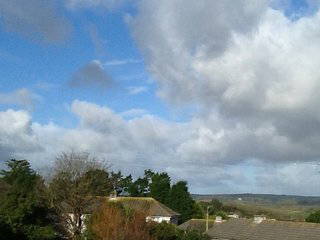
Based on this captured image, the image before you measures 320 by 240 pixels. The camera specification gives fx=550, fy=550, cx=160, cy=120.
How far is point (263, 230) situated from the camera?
60.1 meters

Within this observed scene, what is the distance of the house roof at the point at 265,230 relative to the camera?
56938 millimetres

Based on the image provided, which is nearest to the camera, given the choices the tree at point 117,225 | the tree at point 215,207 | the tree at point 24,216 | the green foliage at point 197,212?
the tree at point 24,216

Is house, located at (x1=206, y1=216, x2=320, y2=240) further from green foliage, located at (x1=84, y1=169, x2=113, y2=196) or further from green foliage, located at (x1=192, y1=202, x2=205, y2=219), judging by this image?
green foliage, located at (x1=192, y1=202, x2=205, y2=219)

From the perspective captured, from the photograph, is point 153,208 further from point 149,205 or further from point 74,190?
point 74,190

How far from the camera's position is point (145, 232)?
51.3 metres

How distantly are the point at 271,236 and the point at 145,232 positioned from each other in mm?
15026

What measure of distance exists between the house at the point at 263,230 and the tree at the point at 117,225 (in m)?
12.3

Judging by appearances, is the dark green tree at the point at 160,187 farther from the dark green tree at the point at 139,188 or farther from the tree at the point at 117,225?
the tree at the point at 117,225

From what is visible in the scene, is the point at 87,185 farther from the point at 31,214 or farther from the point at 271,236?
the point at 271,236

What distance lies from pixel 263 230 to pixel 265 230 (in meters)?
0.25

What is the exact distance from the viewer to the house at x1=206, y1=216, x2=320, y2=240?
2243 inches

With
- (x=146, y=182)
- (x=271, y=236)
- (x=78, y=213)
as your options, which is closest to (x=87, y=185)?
(x=78, y=213)

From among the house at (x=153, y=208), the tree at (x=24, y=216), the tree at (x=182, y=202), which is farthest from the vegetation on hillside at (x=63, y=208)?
the tree at (x=182, y=202)

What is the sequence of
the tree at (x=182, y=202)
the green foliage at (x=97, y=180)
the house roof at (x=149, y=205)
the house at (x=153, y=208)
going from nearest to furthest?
the green foliage at (x=97, y=180)
the house at (x=153, y=208)
the house roof at (x=149, y=205)
the tree at (x=182, y=202)
